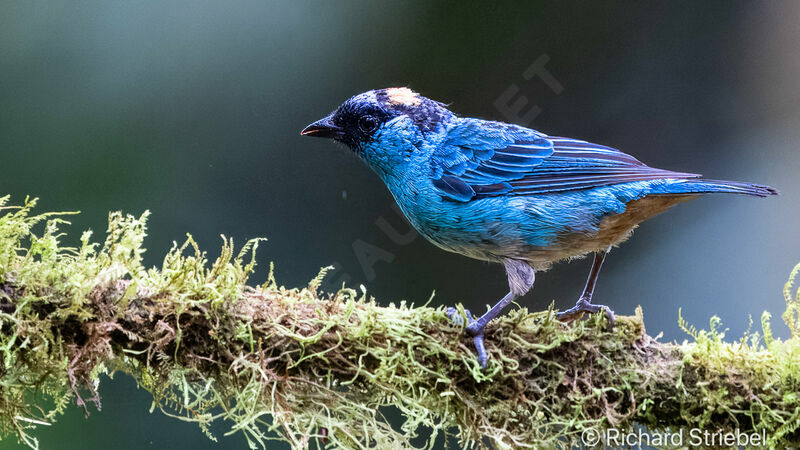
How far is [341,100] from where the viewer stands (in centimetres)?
444

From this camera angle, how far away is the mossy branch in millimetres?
1910

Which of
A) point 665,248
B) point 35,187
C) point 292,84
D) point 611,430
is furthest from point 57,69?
point 665,248

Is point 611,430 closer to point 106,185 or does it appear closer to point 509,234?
point 509,234

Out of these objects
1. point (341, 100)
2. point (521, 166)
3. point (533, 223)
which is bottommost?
point (533, 223)

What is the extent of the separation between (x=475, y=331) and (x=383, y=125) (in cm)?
105

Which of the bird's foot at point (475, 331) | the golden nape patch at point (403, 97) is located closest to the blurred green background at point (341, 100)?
the golden nape patch at point (403, 97)

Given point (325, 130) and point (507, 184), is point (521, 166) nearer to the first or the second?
point (507, 184)

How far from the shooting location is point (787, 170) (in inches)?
172

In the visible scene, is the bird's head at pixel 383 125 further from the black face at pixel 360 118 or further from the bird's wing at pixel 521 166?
the bird's wing at pixel 521 166

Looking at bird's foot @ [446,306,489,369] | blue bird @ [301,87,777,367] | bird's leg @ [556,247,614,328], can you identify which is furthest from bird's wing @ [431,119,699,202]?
bird's foot @ [446,306,489,369]

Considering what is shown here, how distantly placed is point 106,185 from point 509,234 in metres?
2.63

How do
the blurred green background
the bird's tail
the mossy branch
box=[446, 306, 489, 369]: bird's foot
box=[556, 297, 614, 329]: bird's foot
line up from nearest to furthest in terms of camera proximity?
1. the mossy branch
2. box=[446, 306, 489, 369]: bird's foot
3. the bird's tail
4. box=[556, 297, 614, 329]: bird's foot
5. the blurred green background

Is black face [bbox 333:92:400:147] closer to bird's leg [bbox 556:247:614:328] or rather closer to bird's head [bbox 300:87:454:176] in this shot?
bird's head [bbox 300:87:454:176]

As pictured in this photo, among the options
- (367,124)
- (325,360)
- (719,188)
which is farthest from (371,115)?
(719,188)
